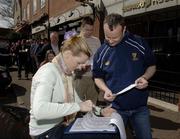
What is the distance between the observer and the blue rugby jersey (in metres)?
4.24

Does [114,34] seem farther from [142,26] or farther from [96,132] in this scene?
[142,26]

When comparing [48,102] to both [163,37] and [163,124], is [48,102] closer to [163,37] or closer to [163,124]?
[163,124]

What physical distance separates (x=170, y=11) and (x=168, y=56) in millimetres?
1194

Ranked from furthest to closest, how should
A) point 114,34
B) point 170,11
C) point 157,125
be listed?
point 170,11 < point 157,125 < point 114,34

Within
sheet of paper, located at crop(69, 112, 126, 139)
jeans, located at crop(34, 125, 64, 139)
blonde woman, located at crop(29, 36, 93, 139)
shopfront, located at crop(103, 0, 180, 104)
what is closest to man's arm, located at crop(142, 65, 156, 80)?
sheet of paper, located at crop(69, 112, 126, 139)

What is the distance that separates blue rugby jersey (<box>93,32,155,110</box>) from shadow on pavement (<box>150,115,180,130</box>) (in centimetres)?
385

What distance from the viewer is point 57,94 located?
3.16 metres

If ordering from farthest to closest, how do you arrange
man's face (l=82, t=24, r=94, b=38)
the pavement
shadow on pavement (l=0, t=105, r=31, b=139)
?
the pavement
man's face (l=82, t=24, r=94, b=38)
shadow on pavement (l=0, t=105, r=31, b=139)

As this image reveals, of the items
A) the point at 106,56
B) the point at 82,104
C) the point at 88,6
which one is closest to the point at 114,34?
the point at 106,56

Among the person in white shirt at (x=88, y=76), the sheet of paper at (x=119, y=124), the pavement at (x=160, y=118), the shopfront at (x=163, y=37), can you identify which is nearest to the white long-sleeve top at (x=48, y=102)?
the sheet of paper at (x=119, y=124)

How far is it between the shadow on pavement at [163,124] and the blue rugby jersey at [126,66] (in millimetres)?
3851

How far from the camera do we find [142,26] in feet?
45.3

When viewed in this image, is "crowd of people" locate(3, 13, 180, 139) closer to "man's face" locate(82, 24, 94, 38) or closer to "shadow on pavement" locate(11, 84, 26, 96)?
"man's face" locate(82, 24, 94, 38)

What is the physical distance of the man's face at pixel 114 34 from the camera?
4.16m
